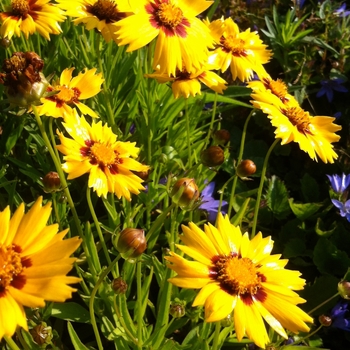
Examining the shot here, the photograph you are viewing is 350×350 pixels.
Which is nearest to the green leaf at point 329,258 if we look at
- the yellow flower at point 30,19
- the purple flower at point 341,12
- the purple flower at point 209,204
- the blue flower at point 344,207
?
the blue flower at point 344,207

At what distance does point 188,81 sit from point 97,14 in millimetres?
264

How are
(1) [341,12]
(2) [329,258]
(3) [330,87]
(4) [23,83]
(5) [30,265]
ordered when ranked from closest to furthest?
(5) [30,265] < (4) [23,83] < (2) [329,258] < (3) [330,87] < (1) [341,12]

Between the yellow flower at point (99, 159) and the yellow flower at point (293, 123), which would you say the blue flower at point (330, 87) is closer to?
the yellow flower at point (293, 123)

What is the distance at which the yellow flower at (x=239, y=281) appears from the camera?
69cm

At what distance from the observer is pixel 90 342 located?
1100mm

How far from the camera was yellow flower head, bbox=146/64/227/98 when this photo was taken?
1034mm

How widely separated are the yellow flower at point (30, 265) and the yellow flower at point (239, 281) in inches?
6.8

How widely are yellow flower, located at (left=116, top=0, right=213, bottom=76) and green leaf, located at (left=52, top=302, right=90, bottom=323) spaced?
530 mm

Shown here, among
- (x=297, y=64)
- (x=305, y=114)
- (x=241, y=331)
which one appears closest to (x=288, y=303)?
(x=241, y=331)

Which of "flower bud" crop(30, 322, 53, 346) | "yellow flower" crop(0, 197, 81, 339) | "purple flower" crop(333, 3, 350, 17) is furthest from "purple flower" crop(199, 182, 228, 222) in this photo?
"purple flower" crop(333, 3, 350, 17)

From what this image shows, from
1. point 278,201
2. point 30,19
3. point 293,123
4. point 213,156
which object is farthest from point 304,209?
point 30,19

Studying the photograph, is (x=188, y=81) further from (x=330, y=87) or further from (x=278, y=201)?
(x=330, y=87)

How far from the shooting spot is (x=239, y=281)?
2.45 ft

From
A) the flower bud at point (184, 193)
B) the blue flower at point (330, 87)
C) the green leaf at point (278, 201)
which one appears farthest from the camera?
the blue flower at point (330, 87)
